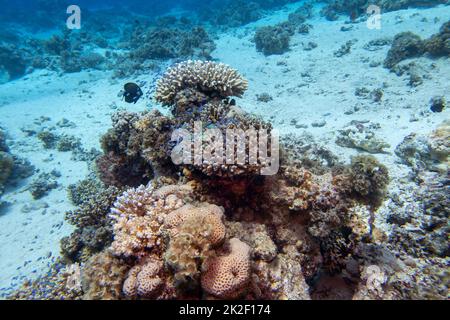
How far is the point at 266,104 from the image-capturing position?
12.3 metres

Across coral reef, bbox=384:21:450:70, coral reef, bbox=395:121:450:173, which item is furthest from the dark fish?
coral reef, bbox=384:21:450:70

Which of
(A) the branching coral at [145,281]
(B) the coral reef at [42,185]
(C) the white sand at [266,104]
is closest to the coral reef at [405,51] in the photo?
(C) the white sand at [266,104]

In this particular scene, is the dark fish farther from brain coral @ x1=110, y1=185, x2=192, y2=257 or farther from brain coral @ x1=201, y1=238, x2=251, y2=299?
brain coral @ x1=201, y1=238, x2=251, y2=299

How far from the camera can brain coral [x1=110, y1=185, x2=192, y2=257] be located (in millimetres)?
3137

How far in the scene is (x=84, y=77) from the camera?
17734 millimetres

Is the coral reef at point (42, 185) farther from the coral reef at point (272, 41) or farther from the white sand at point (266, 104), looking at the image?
the coral reef at point (272, 41)

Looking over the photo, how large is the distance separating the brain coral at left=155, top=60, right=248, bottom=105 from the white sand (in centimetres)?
470

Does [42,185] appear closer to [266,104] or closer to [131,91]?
[131,91]

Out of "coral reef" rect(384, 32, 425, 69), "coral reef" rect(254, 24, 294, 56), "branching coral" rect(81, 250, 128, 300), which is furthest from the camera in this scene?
"coral reef" rect(254, 24, 294, 56)

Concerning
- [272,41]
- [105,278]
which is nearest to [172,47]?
[272,41]

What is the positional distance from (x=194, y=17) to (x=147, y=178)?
3164cm

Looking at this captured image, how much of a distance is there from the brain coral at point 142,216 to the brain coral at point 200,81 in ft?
7.42
